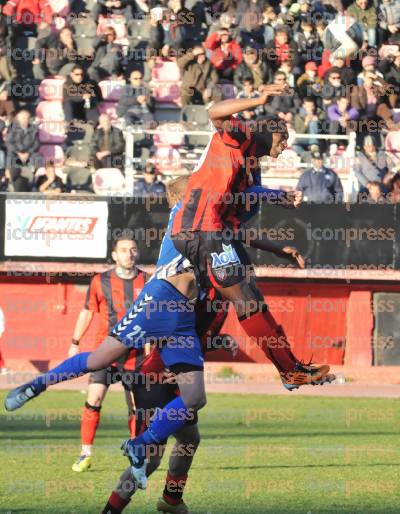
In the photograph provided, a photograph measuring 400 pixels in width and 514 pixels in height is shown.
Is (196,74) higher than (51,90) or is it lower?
higher

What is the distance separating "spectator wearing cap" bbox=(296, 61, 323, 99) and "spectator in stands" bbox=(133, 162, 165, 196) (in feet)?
11.4

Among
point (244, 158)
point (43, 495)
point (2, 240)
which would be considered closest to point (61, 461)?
point (43, 495)

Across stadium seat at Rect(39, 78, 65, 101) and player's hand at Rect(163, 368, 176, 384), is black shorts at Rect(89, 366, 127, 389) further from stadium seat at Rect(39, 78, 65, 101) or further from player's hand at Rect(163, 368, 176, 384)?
stadium seat at Rect(39, 78, 65, 101)

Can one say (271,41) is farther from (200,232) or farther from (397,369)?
(200,232)

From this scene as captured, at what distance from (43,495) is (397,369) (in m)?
→ 14.3

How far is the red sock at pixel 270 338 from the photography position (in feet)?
28.8

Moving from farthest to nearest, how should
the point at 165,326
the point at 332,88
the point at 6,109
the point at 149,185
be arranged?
the point at 332,88 → the point at 6,109 → the point at 149,185 → the point at 165,326

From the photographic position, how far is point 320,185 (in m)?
23.0

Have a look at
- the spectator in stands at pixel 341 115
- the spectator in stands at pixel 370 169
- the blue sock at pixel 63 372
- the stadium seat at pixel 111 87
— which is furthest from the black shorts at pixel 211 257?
the stadium seat at pixel 111 87

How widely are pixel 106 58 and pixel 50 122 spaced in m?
1.73

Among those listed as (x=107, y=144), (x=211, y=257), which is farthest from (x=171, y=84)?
(x=211, y=257)

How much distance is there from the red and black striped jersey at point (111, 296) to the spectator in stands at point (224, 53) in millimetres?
12756

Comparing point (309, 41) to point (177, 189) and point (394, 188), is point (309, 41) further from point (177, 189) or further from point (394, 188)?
point (177, 189)

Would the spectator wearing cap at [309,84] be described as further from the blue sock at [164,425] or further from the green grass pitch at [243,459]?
the blue sock at [164,425]
